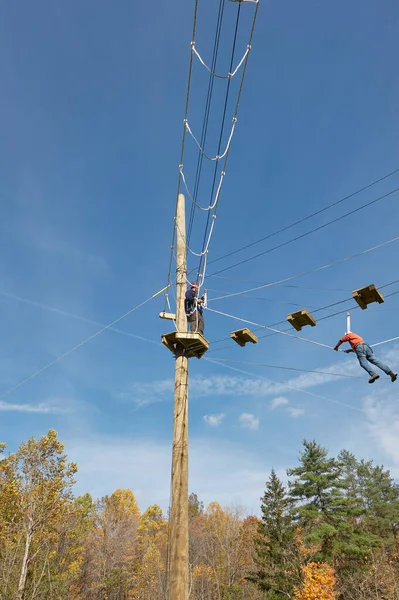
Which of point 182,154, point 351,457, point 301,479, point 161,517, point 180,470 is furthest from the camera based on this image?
point 161,517

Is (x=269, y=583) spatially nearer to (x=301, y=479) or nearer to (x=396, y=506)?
(x=301, y=479)

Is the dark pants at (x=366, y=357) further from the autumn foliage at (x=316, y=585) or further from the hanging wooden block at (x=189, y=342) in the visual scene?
the autumn foliage at (x=316, y=585)

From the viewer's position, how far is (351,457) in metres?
53.3

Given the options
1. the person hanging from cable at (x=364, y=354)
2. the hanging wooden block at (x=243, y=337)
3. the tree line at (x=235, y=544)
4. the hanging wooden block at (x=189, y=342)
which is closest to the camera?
the hanging wooden block at (x=189, y=342)

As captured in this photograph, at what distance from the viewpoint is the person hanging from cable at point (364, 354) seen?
24.5 ft

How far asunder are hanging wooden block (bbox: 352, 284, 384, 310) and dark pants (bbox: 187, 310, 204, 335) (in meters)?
2.83

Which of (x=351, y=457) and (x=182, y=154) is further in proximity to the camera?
(x=351, y=457)

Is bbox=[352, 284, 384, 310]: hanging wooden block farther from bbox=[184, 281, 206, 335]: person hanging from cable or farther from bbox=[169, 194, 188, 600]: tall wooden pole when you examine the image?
bbox=[169, 194, 188, 600]: tall wooden pole

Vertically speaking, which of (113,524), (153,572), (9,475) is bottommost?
(153,572)


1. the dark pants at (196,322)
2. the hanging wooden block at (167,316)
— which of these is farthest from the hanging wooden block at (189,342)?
the hanging wooden block at (167,316)

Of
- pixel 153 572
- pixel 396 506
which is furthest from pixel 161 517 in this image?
pixel 396 506

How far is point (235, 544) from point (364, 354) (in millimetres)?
38170

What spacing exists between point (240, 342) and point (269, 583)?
24.1 metres

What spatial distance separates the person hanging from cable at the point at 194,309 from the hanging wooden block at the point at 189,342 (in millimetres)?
410
